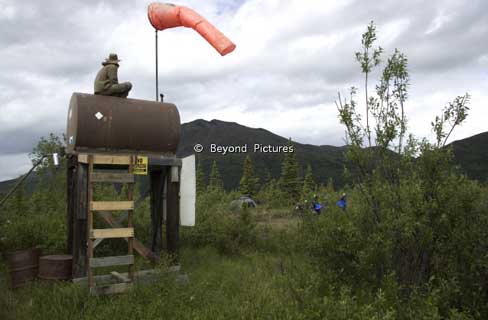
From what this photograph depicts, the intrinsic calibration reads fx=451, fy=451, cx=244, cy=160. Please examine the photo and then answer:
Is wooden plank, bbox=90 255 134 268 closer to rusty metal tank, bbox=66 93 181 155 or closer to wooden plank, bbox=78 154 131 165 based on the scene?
wooden plank, bbox=78 154 131 165

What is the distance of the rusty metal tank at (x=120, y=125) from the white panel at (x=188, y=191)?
0.42 metres

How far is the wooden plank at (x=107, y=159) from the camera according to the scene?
8.28m

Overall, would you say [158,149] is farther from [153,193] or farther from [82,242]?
[82,242]

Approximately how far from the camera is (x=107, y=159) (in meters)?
8.38

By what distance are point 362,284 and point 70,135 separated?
5976 millimetres

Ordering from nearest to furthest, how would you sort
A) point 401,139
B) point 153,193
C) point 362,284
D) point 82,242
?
point 362,284 < point 401,139 < point 82,242 < point 153,193

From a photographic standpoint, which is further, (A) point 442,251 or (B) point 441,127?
(B) point 441,127

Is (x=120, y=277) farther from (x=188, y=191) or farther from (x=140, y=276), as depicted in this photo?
(x=188, y=191)

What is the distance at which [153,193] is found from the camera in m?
10.3

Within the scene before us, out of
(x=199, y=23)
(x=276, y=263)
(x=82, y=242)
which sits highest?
(x=199, y=23)

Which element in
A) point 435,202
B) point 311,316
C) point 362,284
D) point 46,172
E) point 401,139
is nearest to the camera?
point 311,316

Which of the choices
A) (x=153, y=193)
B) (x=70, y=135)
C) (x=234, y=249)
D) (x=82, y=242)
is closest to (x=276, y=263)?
(x=234, y=249)

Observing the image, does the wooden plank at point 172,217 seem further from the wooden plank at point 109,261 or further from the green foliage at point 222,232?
the green foliage at point 222,232

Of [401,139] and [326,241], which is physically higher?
[401,139]
